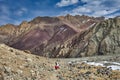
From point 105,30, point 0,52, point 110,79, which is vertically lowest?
point 110,79

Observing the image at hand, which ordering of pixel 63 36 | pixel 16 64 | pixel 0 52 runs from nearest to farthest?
pixel 16 64 → pixel 0 52 → pixel 63 36

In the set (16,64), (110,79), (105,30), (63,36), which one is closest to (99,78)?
(110,79)

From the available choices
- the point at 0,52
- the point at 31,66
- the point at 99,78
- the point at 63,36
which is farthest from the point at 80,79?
the point at 63,36

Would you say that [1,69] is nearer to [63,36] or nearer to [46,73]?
[46,73]

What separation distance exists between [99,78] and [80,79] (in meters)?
2.05

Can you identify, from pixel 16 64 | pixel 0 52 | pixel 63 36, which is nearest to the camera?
pixel 16 64

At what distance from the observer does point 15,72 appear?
758 inches

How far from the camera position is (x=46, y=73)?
21891 mm

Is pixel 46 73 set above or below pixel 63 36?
below

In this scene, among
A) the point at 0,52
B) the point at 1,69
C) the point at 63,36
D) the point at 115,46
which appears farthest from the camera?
the point at 63,36

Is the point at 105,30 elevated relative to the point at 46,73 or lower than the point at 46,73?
elevated

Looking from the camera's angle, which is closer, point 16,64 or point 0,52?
point 16,64

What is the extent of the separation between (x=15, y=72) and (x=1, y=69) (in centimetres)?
110

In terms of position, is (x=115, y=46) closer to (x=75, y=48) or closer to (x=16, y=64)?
(x=75, y=48)
